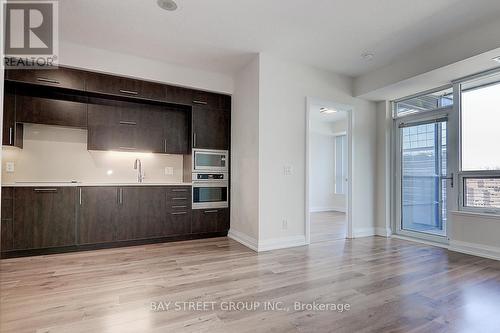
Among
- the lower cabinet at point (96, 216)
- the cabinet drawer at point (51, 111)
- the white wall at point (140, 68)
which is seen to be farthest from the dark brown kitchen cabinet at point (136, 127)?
the lower cabinet at point (96, 216)

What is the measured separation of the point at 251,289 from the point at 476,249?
330cm

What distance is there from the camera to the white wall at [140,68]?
3564 mm

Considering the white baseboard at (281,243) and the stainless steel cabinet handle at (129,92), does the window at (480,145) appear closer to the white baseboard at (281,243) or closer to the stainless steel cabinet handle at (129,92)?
the white baseboard at (281,243)

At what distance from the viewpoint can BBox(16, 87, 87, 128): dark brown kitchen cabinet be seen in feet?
11.5

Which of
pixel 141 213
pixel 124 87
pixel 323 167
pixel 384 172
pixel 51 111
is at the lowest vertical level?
pixel 141 213

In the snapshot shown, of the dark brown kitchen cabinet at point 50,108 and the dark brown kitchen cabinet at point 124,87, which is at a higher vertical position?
the dark brown kitchen cabinet at point 124,87

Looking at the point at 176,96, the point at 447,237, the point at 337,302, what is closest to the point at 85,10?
the point at 176,96

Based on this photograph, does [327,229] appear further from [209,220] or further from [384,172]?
[209,220]

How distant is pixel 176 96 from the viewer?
14.1 ft

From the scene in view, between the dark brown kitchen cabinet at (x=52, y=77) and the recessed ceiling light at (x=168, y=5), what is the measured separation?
178cm

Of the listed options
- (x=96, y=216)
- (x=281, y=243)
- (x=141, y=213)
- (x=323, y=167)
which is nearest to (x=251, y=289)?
(x=281, y=243)

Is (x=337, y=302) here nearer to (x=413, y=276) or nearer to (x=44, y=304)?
(x=413, y=276)

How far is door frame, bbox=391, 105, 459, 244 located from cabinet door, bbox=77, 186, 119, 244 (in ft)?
15.6

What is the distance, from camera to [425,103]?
14.4 ft
